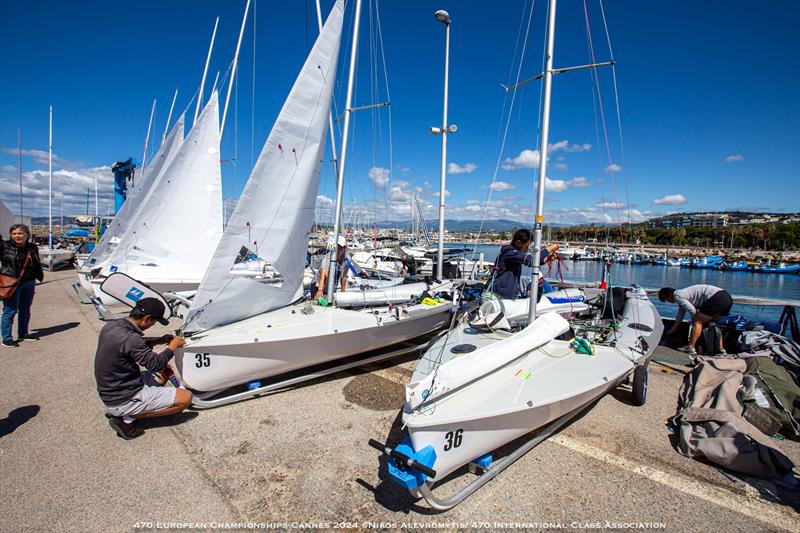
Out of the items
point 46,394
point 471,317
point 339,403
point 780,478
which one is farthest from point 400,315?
point 46,394

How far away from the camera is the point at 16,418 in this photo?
3852 mm

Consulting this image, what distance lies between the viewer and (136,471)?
3.07m

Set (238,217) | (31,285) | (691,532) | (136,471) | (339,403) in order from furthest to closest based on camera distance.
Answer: (31,285)
(238,217)
(339,403)
(136,471)
(691,532)

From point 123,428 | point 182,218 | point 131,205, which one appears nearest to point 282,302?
point 123,428

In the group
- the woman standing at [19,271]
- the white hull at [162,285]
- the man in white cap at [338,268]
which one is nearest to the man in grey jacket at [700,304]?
the man in white cap at [338,268]

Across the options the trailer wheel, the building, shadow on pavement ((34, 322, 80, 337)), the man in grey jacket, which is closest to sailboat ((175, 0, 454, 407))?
the trailer wheel

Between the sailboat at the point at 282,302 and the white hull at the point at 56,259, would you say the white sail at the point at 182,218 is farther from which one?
the white hull at the point at 56,259

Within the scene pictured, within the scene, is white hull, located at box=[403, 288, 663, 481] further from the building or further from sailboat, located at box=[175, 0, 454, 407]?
the building

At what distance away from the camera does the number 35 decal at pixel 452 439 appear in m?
2.69

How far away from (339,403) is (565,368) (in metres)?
2.58

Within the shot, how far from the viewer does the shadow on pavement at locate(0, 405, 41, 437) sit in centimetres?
364

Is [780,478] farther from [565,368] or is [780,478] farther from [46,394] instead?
[46,394]

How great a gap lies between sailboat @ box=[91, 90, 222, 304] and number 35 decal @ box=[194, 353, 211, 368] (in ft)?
19.5

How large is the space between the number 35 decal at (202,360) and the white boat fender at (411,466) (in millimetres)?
2462
